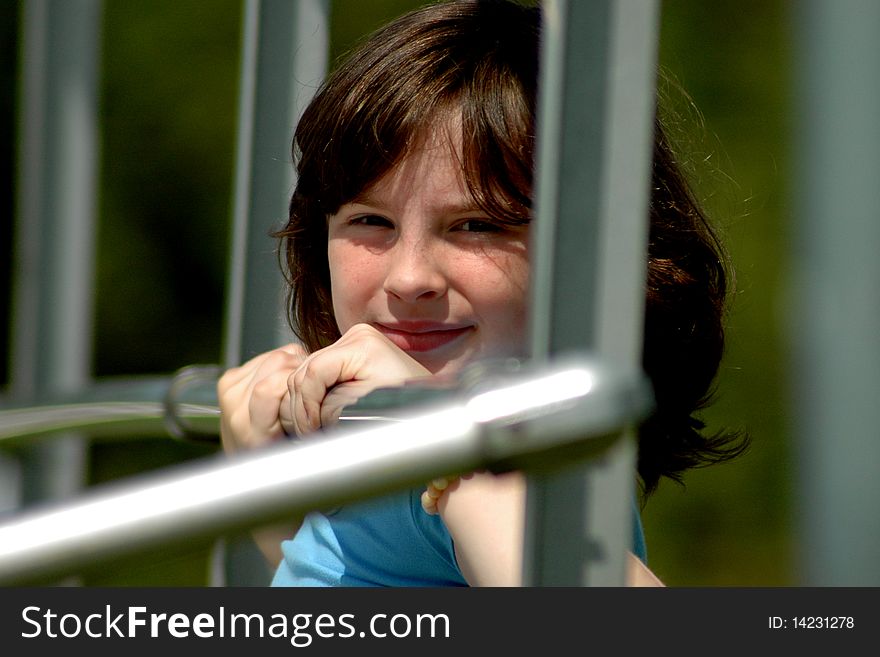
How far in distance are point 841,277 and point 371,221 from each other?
0.66 meters

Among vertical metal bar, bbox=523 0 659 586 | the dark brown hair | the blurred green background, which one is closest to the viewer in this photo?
vertical metal bar, bbox=523 0 659 586

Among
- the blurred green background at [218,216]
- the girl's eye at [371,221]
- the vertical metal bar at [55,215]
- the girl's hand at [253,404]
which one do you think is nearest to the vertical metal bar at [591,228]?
the girl's hand at [253,404]

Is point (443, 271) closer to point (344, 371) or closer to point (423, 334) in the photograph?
point (423, 334)

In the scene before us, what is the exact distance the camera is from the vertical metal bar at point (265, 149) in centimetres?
90

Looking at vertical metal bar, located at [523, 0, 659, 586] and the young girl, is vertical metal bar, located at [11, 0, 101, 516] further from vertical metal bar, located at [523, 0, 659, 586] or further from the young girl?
vertical metal bar, located at [523, 0, 659, 586]

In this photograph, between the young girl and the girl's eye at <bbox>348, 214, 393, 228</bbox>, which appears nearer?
the young girl

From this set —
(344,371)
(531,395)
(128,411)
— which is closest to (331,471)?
(531,395)

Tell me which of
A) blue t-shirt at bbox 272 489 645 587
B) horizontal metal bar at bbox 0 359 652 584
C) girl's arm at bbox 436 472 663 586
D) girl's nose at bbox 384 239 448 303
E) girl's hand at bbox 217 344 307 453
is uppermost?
girl's nose at bbox 384 239 448 303

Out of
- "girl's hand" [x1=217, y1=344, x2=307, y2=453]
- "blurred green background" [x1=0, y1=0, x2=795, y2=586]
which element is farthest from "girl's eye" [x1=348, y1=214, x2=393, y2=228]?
"blurred green background" [x1=0, y1=0, x2=795, y2=586]

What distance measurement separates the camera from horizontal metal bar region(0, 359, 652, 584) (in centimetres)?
42

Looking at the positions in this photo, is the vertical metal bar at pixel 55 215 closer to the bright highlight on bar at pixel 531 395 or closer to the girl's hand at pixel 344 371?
the girl's hand at pixel 344 371

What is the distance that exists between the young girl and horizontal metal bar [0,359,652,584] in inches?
11.6

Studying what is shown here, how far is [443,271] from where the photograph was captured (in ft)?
2.97

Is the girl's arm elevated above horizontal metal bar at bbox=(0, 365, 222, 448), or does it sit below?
below
